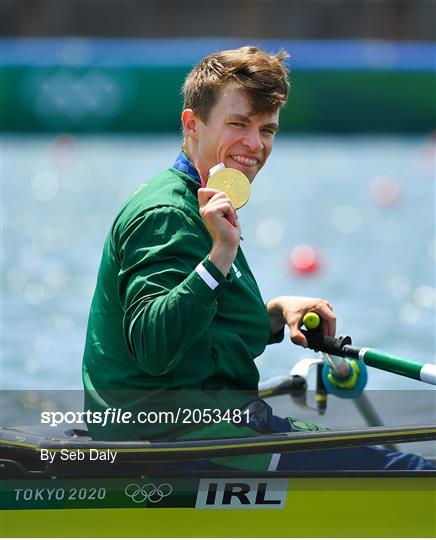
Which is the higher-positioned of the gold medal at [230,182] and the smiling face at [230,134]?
the smiling face at [230,134]

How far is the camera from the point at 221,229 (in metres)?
2.51

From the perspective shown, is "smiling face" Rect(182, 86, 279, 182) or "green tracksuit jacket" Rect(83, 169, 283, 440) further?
"smiling face" Rect(182, 86, 279, 182)

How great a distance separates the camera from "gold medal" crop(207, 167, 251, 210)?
2.61 metres

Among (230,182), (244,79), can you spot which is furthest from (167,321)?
(244,79)

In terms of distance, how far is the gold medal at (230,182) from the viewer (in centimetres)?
261

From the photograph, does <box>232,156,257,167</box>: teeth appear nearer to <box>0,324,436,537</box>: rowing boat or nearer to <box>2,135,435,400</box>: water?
<box>0,324,436,537</box>: rowing boat

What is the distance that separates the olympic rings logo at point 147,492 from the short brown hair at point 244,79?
3.05ft

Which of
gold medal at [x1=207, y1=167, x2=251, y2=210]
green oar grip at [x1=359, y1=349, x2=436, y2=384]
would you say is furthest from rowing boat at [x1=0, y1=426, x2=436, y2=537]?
gold medal at [x1=207, y1=167, x2=251, y2=210]

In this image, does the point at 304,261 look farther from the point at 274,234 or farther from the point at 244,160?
the point at 244,160

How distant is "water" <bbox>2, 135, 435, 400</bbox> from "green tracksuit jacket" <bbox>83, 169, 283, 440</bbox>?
8.05 ft

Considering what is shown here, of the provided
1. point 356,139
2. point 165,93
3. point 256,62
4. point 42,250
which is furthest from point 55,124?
point 256,62

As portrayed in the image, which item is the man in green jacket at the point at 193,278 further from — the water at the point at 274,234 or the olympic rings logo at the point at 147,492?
the water at the point at 274,234

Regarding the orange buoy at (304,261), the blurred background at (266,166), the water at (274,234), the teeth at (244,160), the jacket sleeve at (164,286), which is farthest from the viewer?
the orange buoy at (304,261)

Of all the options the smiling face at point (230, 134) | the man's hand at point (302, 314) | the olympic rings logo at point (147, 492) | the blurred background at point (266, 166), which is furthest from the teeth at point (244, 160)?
the blurred background at point (266, 166)
